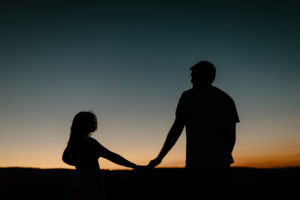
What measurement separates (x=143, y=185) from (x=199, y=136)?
8.08 meters

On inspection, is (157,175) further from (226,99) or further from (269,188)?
(226,99)

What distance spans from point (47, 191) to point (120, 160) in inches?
265

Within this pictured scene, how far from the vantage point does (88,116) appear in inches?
197

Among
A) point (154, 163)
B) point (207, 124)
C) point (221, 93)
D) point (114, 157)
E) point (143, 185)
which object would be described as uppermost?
point (221, 93)

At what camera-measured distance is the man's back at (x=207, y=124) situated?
4.06 metres

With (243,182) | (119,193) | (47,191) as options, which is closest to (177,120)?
(119,193)

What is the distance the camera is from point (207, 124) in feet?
13.6

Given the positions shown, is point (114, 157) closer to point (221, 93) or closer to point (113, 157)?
point (113, 157)

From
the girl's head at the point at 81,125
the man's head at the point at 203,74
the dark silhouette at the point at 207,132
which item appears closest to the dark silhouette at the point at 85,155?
the girl's head at the point at 81,125

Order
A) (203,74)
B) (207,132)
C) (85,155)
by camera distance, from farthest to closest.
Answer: (85,155) < (203,74) < (207,132)

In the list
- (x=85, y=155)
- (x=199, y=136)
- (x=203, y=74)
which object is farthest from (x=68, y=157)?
(x=203, y=74)

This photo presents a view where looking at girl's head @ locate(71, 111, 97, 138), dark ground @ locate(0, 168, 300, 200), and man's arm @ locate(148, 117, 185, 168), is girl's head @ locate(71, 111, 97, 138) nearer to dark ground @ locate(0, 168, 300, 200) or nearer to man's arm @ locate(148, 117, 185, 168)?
man's arm @ locate(148, 117, 185, 168)

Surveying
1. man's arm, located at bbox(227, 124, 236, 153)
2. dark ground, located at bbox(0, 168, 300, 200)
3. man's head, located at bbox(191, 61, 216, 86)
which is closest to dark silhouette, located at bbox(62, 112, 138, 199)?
man's head, located at bbox(191, 61, 216, 86)

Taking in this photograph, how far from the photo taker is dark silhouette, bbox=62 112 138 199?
15.3 ft
